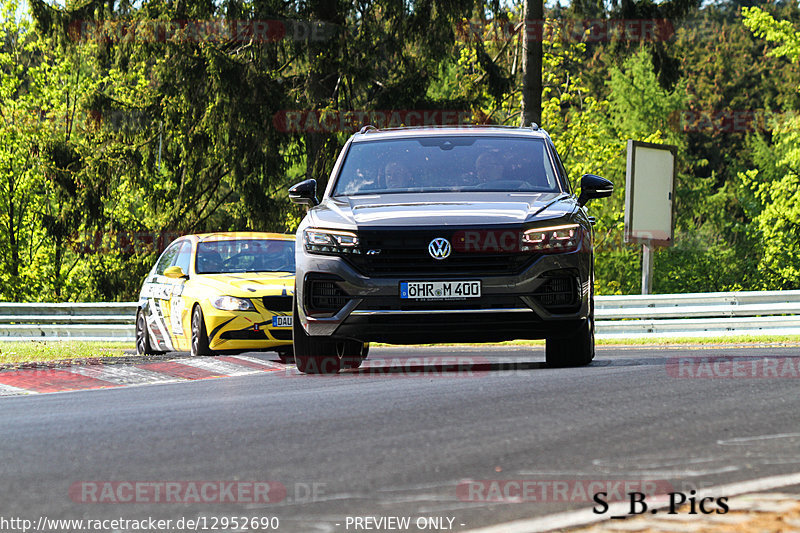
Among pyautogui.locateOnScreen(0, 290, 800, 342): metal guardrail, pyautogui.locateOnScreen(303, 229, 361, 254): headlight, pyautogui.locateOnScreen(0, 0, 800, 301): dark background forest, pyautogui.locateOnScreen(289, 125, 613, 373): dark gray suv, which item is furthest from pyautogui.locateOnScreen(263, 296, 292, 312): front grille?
pyautogui.locateOnScreen(0, 0, 800, 301): dark background forest

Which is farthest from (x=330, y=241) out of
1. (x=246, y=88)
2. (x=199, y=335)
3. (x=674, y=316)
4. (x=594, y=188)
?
(x=246, y=88)

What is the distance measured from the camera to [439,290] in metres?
9.12

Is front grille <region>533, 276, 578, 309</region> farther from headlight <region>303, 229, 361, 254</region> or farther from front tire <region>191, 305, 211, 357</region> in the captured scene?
front tire <region>191, 305, 211, 357</region>

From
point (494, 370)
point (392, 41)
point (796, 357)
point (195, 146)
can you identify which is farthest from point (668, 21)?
point (494, 370)

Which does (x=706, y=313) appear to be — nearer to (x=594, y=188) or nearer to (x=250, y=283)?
(x=250, y=283)

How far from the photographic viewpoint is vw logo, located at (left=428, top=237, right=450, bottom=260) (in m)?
9.11

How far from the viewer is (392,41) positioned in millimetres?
28828

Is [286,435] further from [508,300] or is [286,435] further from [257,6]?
[257,6]

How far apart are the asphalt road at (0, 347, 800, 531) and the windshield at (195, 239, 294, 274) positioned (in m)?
4.85

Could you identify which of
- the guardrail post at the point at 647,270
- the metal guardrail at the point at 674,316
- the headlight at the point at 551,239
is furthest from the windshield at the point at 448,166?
the guardrail post at the point at 647,270

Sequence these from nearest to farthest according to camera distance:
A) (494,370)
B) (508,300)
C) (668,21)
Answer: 1. (508,300)
2. (494,370)
3. (668,21)

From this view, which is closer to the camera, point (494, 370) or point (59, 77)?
point (494, 370)

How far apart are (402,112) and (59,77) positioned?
25346mm

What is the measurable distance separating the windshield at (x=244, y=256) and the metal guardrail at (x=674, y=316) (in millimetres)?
7230
